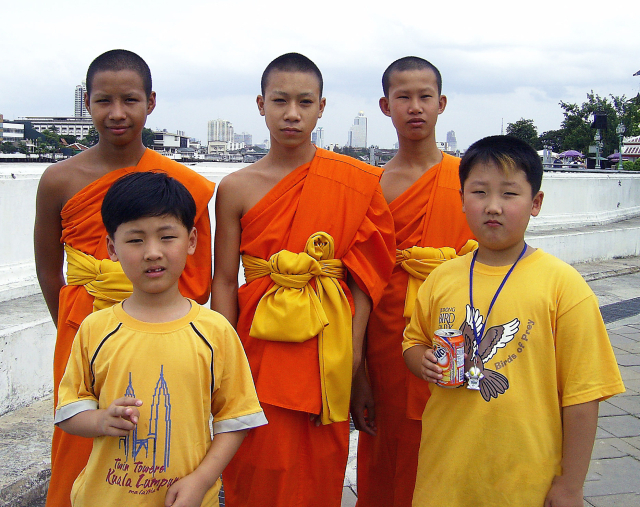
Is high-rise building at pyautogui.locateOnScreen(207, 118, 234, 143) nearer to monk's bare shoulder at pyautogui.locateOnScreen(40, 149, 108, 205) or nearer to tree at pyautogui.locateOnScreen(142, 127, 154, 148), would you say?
tree at pyautogui.locateOnScreen(142, 127, 154, 148)

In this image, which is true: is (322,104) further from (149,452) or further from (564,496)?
(564,496)

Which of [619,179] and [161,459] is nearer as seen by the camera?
[161,459]

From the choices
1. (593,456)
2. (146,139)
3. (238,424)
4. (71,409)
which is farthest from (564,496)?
(146,139)

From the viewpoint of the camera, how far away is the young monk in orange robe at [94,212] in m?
2.24

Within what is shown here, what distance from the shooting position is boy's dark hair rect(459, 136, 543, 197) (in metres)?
1.87

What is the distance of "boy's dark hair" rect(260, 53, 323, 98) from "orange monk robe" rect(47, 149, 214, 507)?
1.80 feet

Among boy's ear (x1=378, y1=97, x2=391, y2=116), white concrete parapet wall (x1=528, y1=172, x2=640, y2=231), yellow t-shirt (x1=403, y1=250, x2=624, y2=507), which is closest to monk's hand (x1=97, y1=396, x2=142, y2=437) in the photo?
yellow t-shirt (x1=403, y1=250, x2=624, y2=507)

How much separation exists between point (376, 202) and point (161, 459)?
138 centimetres

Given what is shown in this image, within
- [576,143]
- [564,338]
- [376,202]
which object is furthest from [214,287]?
[576,143]

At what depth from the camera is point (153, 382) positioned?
1647 mm

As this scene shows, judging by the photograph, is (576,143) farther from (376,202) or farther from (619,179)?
(376,202)

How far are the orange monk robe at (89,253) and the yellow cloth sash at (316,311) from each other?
229 millimetres

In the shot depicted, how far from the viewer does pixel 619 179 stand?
1248cm

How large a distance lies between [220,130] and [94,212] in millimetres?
71913
